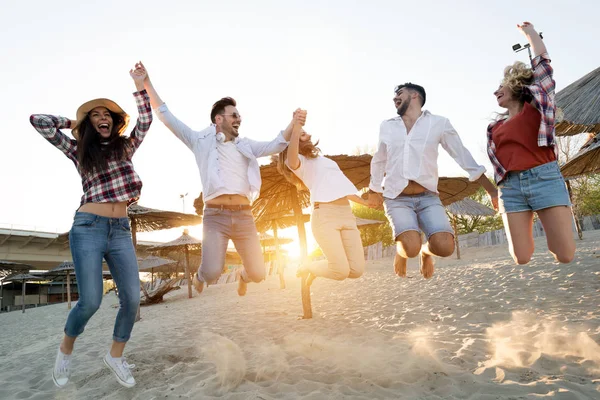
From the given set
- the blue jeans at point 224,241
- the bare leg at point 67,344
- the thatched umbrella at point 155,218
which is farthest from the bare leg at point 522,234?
the thatched umbrella at point 155,218

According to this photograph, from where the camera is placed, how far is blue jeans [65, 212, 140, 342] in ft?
10.0

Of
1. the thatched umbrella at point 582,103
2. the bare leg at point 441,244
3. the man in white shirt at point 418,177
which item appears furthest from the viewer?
the thatched umbrella at point 582,103

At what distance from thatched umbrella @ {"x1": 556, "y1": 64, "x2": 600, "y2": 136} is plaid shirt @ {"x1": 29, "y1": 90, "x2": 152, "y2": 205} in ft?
A: 23.8

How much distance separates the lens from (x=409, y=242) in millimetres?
3766

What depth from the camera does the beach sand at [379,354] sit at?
3.11 metres

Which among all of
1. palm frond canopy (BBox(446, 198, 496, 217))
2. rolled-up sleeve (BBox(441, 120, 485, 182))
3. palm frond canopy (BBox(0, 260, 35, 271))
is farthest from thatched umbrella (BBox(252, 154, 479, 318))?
palm frond canopy (BBox(0, 260, 35, 271))

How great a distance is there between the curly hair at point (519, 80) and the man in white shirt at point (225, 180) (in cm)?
230

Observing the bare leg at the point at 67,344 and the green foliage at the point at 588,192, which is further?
the green foliage at the point at 588,192

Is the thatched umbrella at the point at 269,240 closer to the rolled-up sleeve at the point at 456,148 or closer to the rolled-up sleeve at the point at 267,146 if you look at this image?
the rolled-up sleeve at the point at 267,146

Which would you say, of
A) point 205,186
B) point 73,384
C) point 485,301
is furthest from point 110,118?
A: point 485,301

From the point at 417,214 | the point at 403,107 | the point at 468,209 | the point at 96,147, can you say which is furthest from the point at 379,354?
the point at 468,209

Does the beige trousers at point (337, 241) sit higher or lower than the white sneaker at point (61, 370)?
higher

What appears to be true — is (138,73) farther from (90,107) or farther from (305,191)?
(305,191)

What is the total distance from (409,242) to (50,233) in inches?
1358
